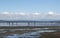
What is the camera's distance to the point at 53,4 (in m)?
3.82

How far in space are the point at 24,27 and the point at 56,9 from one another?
0.88 meters

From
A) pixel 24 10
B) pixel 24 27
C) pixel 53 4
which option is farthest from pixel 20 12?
pixel 53 4

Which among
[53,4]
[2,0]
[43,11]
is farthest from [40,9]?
[2,0]

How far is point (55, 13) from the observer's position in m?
3.78

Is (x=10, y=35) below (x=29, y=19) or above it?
below

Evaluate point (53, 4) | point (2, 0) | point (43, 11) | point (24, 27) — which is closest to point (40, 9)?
point (43, 11)

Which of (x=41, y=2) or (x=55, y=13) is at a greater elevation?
(x=41, y=2)

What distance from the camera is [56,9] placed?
12.4 ft

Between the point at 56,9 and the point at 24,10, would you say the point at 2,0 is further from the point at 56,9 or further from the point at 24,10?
the point at 56,9

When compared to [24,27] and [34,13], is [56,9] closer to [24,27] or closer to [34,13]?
[34,13]

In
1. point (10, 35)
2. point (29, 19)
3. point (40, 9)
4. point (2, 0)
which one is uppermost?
point (2, 0)


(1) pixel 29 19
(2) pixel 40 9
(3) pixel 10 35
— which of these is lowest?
(3) pixel 10 35

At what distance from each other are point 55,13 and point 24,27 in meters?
0.81

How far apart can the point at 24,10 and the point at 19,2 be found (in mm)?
232
